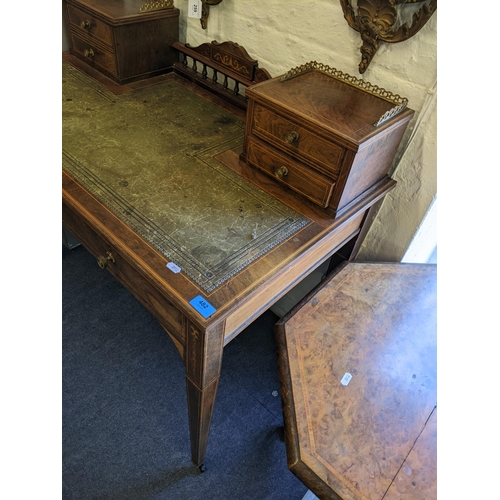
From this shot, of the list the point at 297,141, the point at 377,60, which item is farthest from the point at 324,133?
the point at 377,60

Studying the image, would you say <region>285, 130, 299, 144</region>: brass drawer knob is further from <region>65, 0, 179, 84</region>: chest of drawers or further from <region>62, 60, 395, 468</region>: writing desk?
<region>65, 0, 179, 84</region>: chest of drawers

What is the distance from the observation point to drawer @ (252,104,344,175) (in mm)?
975

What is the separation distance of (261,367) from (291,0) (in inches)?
52.0

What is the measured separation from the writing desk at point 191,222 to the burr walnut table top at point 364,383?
0.14m

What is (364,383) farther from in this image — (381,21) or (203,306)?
(381,21)

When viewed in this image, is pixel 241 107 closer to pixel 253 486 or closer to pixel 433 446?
pixel 433 446

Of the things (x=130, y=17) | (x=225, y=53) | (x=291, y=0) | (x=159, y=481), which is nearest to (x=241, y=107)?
(x=225, y=53)

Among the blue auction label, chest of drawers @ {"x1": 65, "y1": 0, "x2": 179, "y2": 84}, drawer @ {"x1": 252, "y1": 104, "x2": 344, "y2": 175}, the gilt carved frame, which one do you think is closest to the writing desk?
the blue auction label

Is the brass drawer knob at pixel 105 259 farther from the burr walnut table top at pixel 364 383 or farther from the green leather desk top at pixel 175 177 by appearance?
the burr walnut table top at pixel 364 383

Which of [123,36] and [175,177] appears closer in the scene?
[175,177]

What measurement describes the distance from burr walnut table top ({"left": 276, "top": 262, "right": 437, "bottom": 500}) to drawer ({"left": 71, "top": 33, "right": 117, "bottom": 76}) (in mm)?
1102

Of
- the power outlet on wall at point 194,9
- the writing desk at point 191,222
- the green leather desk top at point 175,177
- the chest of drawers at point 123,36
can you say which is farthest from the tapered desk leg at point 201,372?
the power outlet on wall at point 194,9

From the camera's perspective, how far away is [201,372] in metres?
0.93

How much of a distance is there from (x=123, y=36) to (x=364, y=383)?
54.0 inches
